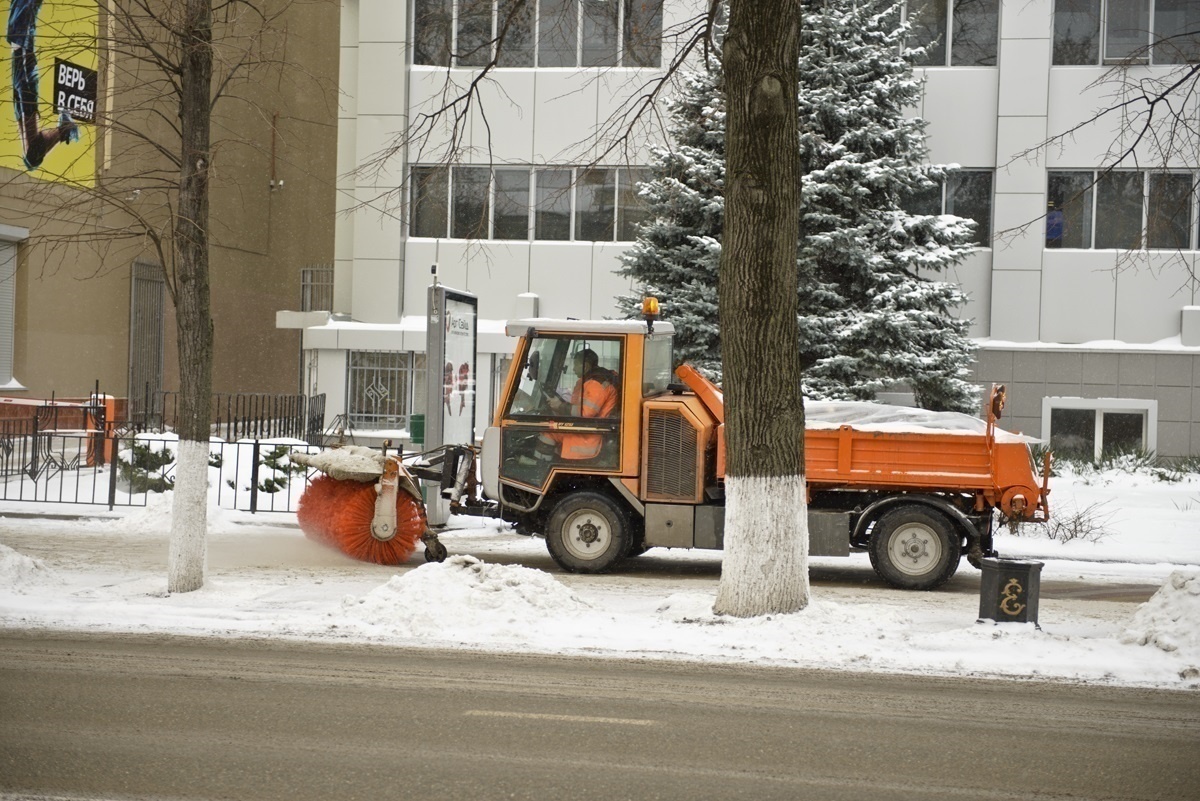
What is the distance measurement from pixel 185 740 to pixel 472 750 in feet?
4.77

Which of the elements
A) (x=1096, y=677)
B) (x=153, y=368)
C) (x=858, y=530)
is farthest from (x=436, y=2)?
(x=1096, y=677)

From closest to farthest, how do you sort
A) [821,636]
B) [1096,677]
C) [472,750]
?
[472,750], [1096,677], [821,636]

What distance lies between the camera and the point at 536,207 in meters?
23.5

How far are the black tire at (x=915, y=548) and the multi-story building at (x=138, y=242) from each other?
23.7ft

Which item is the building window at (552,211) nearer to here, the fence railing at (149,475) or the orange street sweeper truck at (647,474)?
the fence railing at (149,475)

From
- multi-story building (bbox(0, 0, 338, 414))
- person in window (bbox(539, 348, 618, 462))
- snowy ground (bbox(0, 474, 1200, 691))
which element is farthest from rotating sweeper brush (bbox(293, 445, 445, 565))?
multi-story building (bbox(0, 0, 338, 414))

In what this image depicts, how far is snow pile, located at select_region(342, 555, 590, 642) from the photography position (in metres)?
9.31

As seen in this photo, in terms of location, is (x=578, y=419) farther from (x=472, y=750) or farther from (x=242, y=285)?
(x=242, y=285)

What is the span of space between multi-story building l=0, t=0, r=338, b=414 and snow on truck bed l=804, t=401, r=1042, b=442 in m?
6.27

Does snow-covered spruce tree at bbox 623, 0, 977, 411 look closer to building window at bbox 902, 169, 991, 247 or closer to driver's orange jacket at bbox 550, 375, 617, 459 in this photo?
building window at bbox 902, 169, 991, 247

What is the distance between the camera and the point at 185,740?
614 centimetres

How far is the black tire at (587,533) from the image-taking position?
41.7 ft

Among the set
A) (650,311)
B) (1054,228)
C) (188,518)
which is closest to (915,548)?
(650,311)

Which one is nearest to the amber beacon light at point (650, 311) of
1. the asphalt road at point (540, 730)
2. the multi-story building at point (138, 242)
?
the multi-story building at point (138, 242)
